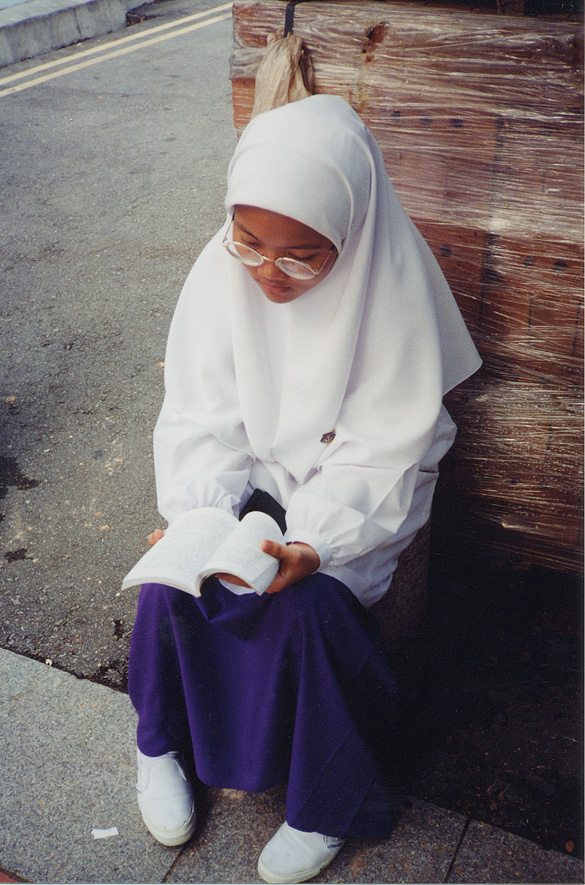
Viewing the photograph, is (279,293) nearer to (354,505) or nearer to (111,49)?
(354,505)

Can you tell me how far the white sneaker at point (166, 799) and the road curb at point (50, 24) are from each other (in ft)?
28.9

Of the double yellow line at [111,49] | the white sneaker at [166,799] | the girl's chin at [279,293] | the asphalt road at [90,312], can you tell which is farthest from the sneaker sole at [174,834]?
the double yellow line at [111,49]

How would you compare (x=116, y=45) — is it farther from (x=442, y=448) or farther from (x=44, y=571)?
(x=442, y=448)

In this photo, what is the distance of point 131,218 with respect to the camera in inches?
218

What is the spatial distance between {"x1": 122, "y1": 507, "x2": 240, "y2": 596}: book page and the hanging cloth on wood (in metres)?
1.20

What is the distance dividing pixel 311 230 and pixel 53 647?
1.73 metres

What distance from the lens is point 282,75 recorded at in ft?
7.75

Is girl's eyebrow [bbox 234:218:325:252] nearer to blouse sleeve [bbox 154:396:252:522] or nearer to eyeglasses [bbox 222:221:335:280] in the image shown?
eyeglasses [bbox 222:221:335:280]

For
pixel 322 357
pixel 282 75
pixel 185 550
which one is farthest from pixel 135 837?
pixel 282 75

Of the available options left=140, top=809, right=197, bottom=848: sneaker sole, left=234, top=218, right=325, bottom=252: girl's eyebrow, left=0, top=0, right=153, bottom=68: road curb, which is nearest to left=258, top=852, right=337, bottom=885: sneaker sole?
left=140, top=809, right=197, bottom=848: sneaker sole

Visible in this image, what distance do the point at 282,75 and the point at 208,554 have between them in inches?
56.5

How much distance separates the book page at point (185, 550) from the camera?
1723 millimetres

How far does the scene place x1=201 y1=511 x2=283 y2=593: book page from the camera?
1.70 meters

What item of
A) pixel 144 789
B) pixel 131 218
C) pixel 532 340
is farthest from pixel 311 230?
pixel 131 218
